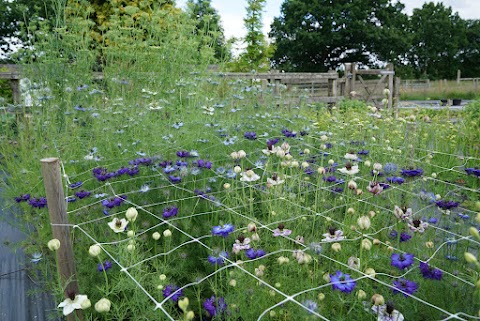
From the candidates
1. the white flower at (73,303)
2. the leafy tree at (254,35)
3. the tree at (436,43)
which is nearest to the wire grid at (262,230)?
the white flower at (73,303)

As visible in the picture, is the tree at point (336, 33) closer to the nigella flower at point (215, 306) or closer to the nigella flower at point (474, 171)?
the nigella flower at point (474, 171)

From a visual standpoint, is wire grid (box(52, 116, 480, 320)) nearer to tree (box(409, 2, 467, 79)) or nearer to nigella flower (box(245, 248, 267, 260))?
nigella flower (box(245, 248, 267, 260))

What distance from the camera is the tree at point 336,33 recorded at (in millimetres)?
26625

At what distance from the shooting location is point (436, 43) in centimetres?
3391

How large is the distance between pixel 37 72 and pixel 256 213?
3007 mm

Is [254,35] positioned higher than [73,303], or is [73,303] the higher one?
[254,35]

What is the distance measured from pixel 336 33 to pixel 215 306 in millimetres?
27136

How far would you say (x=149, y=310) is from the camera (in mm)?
1577

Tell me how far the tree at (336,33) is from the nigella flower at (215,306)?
87.5ft

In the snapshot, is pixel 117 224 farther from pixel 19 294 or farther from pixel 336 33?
pixel 336 33

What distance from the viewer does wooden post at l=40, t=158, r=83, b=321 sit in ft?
5.60

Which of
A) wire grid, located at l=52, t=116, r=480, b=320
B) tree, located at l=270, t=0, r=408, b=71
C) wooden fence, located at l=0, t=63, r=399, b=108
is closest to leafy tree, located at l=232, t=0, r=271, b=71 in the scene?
wooden fence, located at l=0, t=63, r=399, b=108

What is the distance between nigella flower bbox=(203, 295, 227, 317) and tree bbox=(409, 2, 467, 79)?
116 feet

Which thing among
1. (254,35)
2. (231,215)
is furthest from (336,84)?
(231,215)
